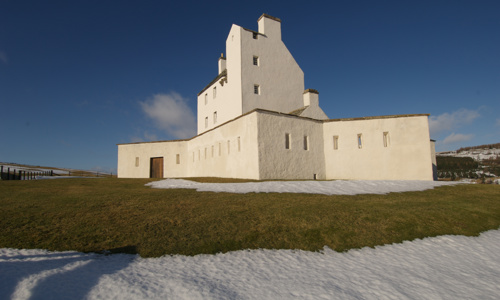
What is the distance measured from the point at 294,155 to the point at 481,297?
1733 cm

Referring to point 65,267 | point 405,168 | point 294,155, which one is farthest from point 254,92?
point 65,267

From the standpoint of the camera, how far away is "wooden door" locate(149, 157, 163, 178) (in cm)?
3434

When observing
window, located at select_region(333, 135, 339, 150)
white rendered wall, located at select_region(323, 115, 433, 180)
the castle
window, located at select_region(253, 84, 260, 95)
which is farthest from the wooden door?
window, located at select_region(333, 135, 339, 150)

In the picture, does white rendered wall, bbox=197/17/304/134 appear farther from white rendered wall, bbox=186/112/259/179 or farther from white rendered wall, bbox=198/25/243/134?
white rendered wall, bbox=186/112/259/179

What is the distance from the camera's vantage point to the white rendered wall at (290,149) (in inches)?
787

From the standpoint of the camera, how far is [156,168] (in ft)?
113

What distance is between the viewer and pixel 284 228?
7531 mm

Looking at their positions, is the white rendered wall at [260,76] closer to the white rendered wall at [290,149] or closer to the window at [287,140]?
the white rendered wall at [290,149]

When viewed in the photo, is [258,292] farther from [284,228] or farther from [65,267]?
[65,267]

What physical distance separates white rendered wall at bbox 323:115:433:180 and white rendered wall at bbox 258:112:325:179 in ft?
4.78

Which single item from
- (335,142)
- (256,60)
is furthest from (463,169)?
(256,60)

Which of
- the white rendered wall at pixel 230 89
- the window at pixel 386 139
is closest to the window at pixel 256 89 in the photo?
the white rendered wall at pixel 230 89

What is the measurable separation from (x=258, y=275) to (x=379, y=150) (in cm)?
2175

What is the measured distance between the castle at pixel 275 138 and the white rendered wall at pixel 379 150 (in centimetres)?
7
